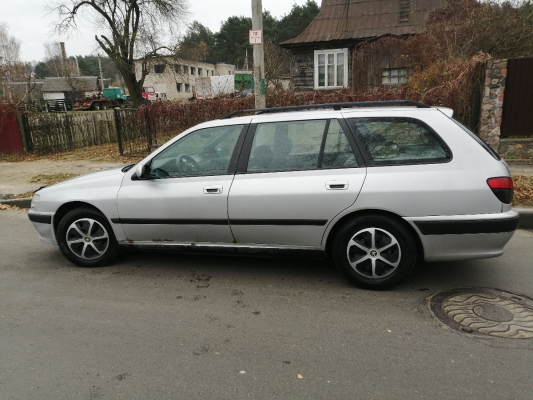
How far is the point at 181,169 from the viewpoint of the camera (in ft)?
13.7

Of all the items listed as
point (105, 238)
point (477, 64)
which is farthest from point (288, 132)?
point (477, 64)

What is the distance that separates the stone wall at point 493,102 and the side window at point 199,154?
6819mm

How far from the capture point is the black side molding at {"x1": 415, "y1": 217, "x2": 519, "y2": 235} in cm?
337

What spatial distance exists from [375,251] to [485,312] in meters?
0.98

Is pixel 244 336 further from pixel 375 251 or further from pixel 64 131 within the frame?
pixel 64 131

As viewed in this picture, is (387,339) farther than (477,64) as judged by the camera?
No

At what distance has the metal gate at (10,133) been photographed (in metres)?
13.3

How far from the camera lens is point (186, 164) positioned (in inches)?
165

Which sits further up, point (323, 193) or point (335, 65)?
point (335, 65)

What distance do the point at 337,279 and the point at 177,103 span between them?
30.3 feet

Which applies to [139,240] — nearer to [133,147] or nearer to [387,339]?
[387,339]

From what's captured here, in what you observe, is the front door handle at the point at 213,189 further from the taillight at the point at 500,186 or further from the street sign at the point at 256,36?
the street sign at the point at 256,36

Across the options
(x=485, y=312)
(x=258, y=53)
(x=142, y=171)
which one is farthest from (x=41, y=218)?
(x=258, y=53)

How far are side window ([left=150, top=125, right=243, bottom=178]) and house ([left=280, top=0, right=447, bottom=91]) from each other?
49.9 feet
